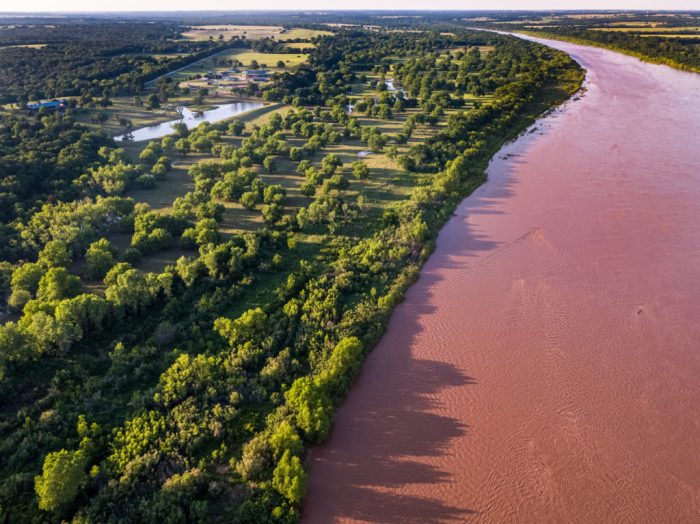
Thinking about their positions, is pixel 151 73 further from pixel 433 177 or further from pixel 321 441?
pixel 321 441

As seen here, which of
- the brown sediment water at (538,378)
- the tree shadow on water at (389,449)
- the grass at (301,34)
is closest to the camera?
the tree shadow on water at (389,449)

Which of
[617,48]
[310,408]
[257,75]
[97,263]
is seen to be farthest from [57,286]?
[617,48]

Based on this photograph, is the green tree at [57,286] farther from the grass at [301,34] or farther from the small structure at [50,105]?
the grass at [301,34]

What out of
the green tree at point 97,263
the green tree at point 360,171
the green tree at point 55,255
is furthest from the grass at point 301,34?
the green tree at point 97,263

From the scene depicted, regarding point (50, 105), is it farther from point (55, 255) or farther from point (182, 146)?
point (55, 255)

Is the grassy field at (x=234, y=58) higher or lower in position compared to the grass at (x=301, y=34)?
lower
